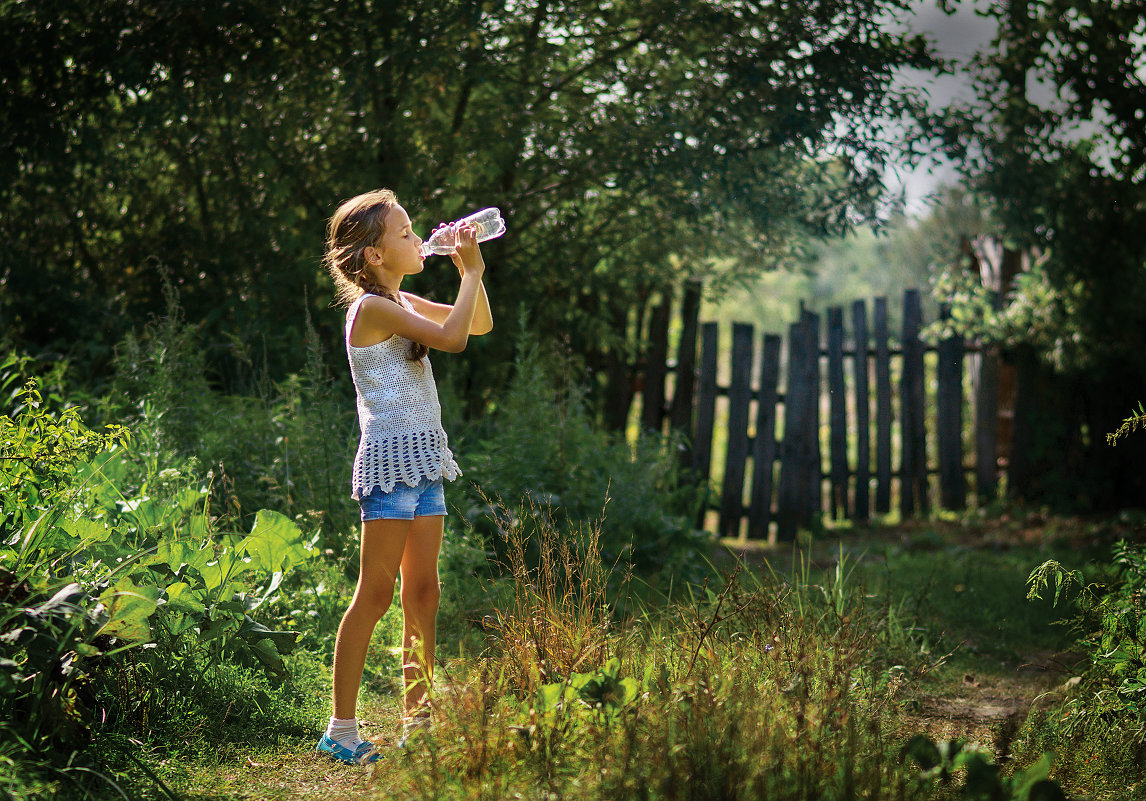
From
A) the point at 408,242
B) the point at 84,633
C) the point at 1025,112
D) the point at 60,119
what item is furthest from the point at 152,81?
the point at 1025,112

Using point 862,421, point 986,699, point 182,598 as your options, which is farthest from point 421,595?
point 862,421

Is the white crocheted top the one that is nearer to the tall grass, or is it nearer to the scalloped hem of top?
the scalloped hem of top

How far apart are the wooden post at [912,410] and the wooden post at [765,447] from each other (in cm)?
121

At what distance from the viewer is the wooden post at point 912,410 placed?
7887mm

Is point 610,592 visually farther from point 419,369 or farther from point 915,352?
point 915,352

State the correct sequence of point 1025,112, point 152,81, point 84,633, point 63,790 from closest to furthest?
point 63,790
point 84,633
point 152,81
point 1025,112

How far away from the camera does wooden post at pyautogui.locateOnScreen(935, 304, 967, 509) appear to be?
25.9ft

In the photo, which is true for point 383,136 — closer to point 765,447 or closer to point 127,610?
point 765,447

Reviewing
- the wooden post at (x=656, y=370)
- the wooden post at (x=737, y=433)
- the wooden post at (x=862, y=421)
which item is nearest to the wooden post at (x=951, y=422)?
the wooden post at (x=862, y=421)

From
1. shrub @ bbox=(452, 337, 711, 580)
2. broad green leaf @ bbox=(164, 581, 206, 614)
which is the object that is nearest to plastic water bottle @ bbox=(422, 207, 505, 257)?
broad green leaf @ bbox=(164, 581, 206, 614)

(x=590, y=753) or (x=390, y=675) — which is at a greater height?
(x=590, y=753)

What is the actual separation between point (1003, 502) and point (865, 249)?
41.3m

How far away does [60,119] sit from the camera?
623cm

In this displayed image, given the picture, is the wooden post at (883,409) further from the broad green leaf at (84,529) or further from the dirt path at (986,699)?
the broad green leaf at (84,529)
